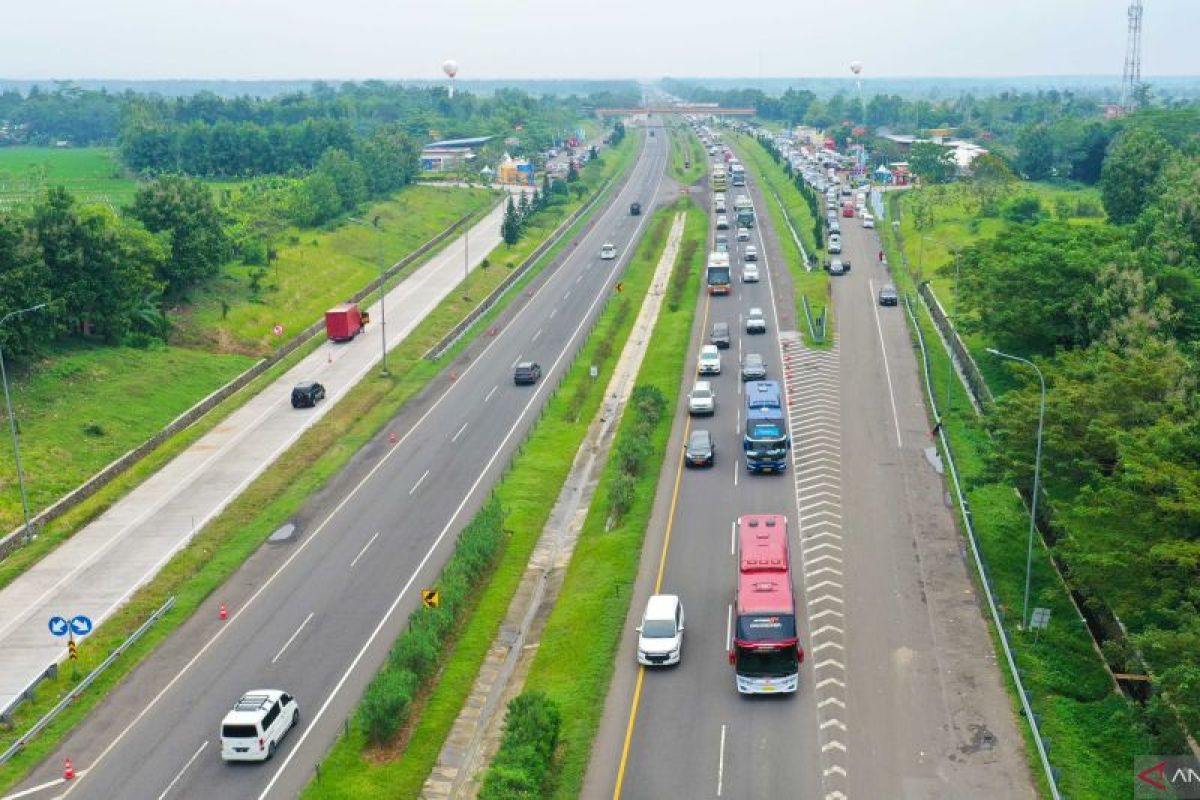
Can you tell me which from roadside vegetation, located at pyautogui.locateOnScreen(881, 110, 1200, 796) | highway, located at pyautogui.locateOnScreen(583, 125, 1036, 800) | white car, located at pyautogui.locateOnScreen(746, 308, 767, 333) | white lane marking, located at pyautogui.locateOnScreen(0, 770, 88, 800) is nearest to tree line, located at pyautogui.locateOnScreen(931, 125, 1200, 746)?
roadside vegetation, located at pyautogui.locateOnScreen(881, 110, 1200, 796)

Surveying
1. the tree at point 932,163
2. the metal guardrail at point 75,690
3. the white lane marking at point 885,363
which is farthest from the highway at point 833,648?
the tree at point 932,163

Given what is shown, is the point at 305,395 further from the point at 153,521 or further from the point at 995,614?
the point at 995,614

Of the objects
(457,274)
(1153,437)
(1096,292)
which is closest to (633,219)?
(457,274)

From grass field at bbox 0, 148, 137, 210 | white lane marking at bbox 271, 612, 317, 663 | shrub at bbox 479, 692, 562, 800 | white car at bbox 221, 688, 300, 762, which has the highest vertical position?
grass field at bbox 0, 148, 137, 210

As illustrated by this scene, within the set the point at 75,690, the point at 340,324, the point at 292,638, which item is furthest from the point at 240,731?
the point at 340,324

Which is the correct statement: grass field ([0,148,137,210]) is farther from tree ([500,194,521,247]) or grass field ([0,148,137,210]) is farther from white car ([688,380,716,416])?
white car ([688,380,716,416])

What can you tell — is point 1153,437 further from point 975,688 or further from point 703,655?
point 703,655
